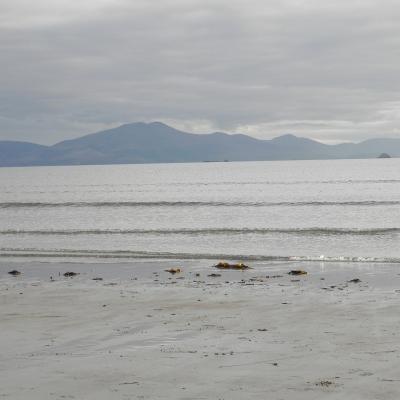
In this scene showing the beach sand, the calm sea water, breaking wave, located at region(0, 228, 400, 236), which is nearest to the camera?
the beach sand

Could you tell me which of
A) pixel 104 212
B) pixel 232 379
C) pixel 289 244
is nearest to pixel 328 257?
pixel 289 244

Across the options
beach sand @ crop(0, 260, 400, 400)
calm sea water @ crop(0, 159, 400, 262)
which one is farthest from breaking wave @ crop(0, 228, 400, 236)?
beach sand @ crop(0, 260, 400, 400)

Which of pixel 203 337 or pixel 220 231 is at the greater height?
pixel 203 337

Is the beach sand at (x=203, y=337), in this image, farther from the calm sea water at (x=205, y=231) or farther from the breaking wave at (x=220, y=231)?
the breaking wave at (x=220, y=231)

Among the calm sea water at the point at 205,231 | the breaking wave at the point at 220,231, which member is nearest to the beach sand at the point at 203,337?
the calm sea water at the point at 205,231

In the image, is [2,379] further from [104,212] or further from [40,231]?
[104,212]

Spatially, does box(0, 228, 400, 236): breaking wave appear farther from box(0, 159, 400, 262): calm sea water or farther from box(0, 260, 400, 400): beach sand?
box(0, 260, 400, 400): beach sand

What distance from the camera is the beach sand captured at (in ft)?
31.0

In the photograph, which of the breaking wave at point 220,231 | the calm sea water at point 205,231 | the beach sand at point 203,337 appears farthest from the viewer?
the breaking wave at point 220,231

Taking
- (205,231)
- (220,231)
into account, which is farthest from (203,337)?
(220,231)

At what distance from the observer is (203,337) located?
12562mm

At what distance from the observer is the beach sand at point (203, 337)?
945 centimetres

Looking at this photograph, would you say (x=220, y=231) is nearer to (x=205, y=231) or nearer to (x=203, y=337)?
(x=205, y=231)

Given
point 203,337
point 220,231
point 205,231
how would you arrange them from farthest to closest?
point 220,231, point 205,231, point 203,337
